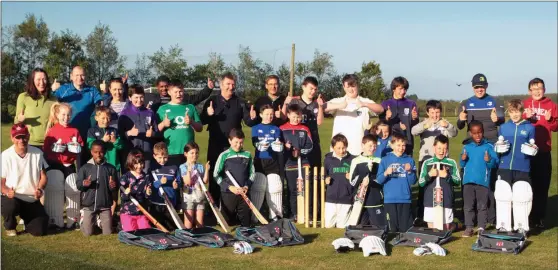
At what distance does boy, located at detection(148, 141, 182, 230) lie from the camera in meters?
8.21

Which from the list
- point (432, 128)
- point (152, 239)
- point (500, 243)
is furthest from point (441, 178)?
Result: point (152, 239)

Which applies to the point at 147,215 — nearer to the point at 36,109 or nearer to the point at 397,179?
the point at 36,109

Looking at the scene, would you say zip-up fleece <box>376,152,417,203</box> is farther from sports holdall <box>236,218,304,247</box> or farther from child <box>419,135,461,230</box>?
sports holdall <box>236,218,304,247</box>

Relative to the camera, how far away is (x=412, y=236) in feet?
24.8

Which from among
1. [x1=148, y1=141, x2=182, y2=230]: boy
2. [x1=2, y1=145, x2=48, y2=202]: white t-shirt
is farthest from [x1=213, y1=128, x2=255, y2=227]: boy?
[x1=2, y1=145, x2=48, y2=202]: white t-shirt

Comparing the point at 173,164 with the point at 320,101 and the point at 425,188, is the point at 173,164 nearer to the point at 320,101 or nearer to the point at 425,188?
the point at 320,101

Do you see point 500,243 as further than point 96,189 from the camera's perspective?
No

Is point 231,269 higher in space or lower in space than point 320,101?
lower

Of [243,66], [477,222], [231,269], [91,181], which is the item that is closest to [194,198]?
[91,181]

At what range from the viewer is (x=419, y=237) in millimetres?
7523

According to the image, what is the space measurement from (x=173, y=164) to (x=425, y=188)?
3.13 metres

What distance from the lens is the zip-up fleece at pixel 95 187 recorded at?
801 centimetres

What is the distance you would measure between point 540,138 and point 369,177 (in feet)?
7.48

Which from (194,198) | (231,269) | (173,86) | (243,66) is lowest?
(231,269)
